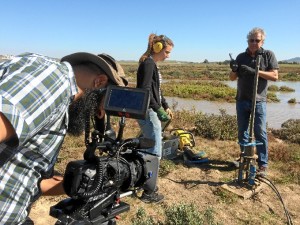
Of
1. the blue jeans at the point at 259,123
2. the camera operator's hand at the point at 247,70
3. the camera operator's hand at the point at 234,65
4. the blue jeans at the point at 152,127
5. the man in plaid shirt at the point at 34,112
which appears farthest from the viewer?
the blue jeans at the point at 259,123

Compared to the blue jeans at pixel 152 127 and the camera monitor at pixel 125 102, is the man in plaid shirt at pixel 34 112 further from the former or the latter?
the blue jeans at pixel 152 127

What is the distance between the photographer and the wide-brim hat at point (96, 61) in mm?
1812

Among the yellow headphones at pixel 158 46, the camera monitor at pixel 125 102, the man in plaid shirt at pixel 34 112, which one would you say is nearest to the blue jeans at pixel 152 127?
the yellow headphones at pixel 158 46

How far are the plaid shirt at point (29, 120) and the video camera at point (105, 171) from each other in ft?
0.50

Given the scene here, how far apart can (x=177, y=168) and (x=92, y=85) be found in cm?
445

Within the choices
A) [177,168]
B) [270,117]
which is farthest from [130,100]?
[270,117]

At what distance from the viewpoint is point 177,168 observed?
6.07 m

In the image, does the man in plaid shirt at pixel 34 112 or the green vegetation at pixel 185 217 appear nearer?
the man in plaid shirt at pixel 34 112

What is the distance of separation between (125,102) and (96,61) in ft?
0.84

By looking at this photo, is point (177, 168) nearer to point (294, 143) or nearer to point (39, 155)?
point (294, 143)

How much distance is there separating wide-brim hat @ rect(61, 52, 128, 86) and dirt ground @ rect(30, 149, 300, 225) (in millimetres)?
2709

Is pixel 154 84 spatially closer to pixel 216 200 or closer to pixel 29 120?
pixel 216 200

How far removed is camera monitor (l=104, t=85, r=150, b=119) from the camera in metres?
1.80

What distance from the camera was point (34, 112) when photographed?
143cm
